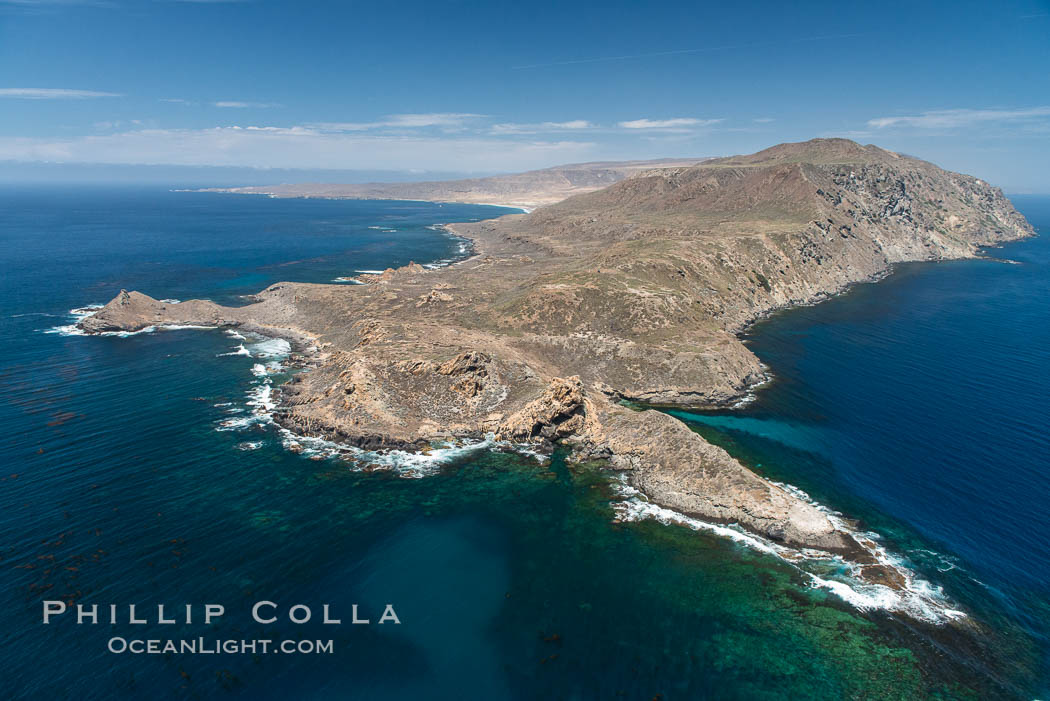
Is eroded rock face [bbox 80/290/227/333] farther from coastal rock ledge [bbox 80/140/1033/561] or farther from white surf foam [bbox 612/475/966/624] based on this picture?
white surf foam [bbox 612/475/966/624]

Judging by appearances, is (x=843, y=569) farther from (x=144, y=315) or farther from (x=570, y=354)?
(x=144, y=315)

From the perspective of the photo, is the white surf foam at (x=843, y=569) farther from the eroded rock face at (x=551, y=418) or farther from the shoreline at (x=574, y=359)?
the eroded rock face at (x=551, y=418)

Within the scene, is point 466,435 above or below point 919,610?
above

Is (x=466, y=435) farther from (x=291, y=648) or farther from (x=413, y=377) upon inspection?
(x=291, y=648)

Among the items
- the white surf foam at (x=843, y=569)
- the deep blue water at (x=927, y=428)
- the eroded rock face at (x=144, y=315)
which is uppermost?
the eroded rock face at (x=144, y=315)

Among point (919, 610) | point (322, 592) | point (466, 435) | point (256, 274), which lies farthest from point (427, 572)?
point (256, 274)

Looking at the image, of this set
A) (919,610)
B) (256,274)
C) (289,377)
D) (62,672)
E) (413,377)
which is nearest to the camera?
(62,672)

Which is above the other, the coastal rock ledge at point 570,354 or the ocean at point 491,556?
the coastal rock ledge at point 570,354

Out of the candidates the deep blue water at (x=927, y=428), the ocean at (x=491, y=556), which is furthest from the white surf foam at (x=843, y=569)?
the deep blue water at (x=927, y=428)
